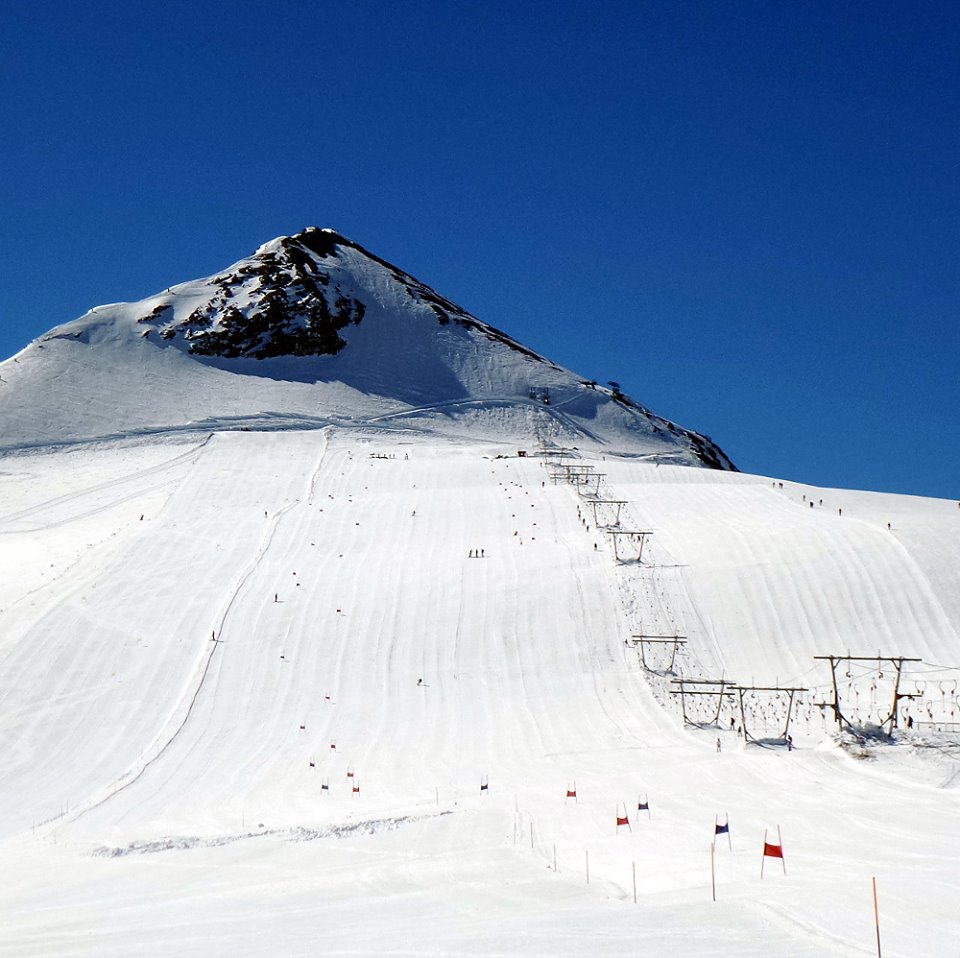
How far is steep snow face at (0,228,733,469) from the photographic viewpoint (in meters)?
92.8

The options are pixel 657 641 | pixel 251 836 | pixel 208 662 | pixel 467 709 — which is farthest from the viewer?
pixel 657 641

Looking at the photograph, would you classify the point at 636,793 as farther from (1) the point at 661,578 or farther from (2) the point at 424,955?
(1) the point at 661,578

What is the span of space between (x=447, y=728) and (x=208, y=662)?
8765 mm

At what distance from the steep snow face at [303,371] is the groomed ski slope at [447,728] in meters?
31.2

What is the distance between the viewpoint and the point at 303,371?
108 meters

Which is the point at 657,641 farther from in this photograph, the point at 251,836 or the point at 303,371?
the point at 303,371

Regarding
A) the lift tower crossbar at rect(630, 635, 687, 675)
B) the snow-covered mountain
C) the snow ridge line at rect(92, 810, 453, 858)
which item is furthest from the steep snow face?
the snow ridge line at rect(92, 810, 453, 858)

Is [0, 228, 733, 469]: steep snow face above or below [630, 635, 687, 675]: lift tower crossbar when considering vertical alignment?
above

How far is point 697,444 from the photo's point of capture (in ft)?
366

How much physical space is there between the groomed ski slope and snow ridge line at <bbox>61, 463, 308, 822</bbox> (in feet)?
0.44

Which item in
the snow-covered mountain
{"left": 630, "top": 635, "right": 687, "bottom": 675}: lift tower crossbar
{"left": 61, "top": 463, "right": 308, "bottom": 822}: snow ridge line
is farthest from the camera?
{"left": 630, "top": 635, "right": 687, "bottom": 675}: lift tower crossbar

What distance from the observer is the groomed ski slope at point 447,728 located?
1469cm

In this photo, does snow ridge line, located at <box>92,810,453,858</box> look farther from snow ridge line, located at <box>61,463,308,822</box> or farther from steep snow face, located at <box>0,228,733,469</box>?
steep snow face, located at <box>0,228,733,469</box>

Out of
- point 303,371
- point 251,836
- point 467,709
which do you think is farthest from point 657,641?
point 303,371
